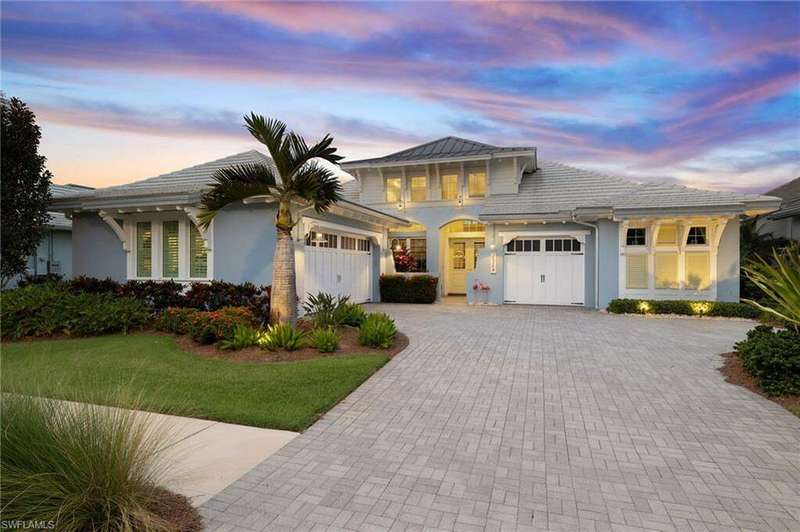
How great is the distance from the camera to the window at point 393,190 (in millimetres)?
19500

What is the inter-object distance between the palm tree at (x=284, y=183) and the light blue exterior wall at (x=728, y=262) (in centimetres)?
1333

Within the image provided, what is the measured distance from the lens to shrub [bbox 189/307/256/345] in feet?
26.6

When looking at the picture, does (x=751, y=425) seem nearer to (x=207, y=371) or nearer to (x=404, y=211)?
(x=207, y=371)

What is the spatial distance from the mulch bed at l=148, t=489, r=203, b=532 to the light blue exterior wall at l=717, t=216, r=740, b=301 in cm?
1635

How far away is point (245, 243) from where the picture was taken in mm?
11477

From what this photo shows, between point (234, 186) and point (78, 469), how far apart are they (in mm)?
6410

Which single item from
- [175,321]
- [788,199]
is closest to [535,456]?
[175,321]

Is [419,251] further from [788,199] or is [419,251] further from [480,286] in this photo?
[788,199]

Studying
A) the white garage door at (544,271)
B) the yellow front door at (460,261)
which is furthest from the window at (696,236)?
the yellow front door at (460,261)

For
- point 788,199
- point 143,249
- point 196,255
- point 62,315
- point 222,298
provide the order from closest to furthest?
point 62,315 → point 222,298 → point 196,255 → point 143,249 → point 788,199

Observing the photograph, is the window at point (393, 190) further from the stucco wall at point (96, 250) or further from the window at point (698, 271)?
the window at point (698, 271)

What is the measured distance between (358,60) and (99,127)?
756 centimetres

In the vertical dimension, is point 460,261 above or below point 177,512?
above
